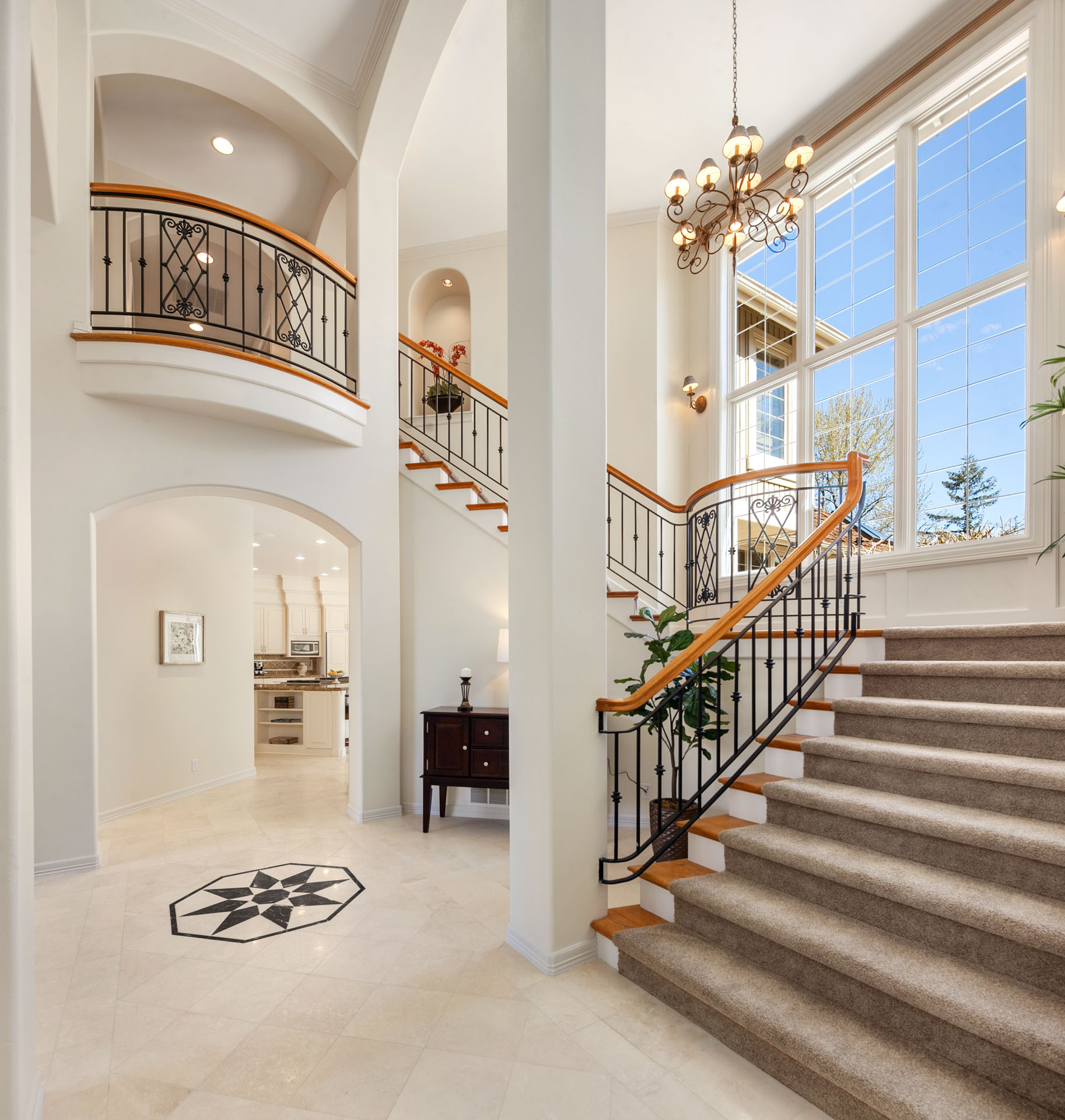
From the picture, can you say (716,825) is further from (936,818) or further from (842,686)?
(842,686)

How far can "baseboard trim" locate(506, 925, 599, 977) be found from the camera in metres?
2.85

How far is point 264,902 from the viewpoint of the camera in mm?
3688

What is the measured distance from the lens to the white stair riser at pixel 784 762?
3217mm

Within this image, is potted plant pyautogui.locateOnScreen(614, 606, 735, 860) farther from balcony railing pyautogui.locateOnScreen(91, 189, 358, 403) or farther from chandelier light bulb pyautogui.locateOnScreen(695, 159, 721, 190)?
balcony railing pyautogui.locateOnScreen(91, 189, 358, 403)

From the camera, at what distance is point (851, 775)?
3.00 meters

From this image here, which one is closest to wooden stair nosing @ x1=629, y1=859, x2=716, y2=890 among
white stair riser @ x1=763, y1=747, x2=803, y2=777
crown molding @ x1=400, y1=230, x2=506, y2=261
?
white stair riser @ x1=763, y1=747, x2=803, y2=777

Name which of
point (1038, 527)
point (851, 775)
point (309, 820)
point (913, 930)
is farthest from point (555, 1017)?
point (1038, 527)

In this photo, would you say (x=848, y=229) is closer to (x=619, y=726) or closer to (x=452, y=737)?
(x=619, y=726)

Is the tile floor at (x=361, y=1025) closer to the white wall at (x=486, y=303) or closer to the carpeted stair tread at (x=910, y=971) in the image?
the carpeted stair tread at (x=910, y=971)

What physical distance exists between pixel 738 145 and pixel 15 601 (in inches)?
178

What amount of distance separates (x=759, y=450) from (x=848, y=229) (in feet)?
7.23

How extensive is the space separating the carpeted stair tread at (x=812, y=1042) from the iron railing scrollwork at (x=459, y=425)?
15.7 ft

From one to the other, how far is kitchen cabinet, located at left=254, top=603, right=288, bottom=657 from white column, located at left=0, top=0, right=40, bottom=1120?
11.4 metres

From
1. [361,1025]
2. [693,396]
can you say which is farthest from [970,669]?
[693,396]
